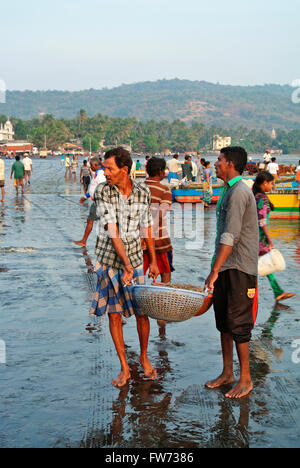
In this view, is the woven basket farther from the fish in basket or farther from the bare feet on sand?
the bare feet on sand

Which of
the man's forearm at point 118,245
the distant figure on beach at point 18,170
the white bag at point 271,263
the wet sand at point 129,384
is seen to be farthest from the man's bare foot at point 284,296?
the distant figure on beach at point 18,170

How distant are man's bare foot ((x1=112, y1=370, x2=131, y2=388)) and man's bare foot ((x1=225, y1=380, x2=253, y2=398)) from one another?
2.58 ft

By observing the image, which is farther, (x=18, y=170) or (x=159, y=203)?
(x=18, y=170)

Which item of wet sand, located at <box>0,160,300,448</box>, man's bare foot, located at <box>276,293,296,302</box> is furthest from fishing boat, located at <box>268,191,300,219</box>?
man's bare foot, located at <box>276,293,296,302</box>

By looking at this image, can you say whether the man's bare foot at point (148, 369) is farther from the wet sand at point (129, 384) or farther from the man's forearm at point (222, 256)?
the man's forearm at point (222, 256)

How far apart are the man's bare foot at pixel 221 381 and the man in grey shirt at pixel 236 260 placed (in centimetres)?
18

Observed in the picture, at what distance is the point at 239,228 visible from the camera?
4.51 meters

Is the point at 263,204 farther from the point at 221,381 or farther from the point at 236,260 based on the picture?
the point at 221,381

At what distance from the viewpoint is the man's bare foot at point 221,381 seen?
482 centimetres

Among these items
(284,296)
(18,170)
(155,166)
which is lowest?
(284,296)

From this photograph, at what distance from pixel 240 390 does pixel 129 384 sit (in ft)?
2.82

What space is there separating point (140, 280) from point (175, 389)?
0.88 metres

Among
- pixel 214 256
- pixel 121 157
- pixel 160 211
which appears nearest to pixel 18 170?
pixel 160 211
